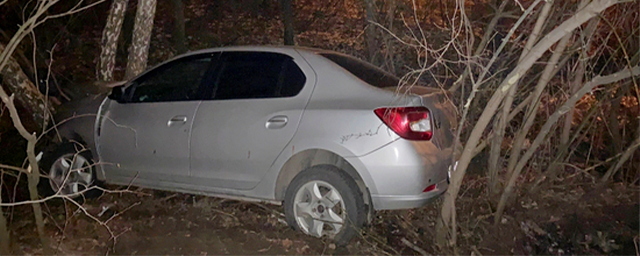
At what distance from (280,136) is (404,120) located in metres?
1.05

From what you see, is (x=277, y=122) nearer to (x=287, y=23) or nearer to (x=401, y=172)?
(x=401, y=172)

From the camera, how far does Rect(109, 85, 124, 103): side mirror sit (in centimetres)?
542

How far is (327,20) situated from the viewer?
16.3m

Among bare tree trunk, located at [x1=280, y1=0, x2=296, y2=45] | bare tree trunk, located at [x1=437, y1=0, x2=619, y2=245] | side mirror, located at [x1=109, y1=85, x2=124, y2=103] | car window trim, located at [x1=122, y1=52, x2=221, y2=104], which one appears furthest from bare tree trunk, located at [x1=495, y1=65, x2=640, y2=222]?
bare tree trunk, located at [x1=280, y1=0, x2=296, y2=45]

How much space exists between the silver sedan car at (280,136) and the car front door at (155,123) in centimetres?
1

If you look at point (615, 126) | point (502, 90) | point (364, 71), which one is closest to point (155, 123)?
point (364, 71)

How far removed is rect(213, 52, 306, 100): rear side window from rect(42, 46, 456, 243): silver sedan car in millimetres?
10

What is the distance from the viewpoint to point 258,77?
488cm

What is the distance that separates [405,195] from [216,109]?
1.83 m

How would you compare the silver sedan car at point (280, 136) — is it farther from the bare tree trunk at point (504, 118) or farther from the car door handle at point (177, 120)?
the bare tree trunk at point (504, 118)

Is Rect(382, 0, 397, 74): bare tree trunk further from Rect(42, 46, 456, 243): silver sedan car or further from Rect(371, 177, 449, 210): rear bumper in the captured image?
Rect(371, 177, 449, 210): rear bumper

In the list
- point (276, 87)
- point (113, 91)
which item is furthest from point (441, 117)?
point (113, 91)

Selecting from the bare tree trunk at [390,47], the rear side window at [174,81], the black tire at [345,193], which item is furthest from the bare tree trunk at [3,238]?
the bare tree trunk at [390,47]

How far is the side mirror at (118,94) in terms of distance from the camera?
213 inches
